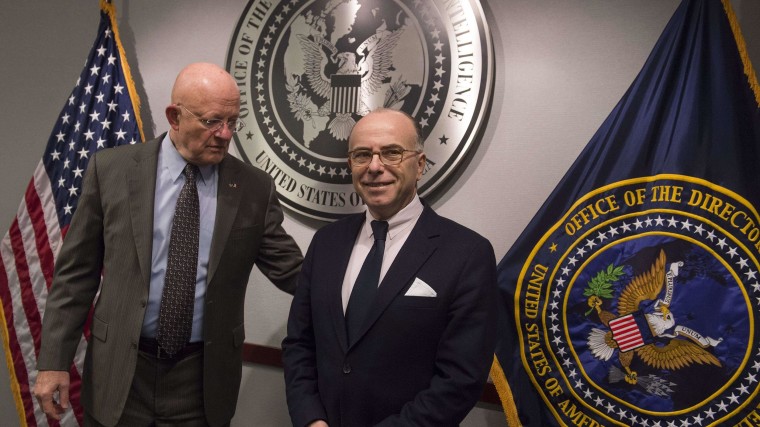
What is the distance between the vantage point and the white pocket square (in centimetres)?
150

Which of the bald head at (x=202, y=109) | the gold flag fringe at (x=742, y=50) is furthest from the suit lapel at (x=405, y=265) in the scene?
the gold flag fringe at (x=742, y=50)

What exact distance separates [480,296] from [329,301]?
39 centimetres

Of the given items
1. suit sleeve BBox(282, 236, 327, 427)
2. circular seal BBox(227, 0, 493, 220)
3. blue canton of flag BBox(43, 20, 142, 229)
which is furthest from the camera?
blue canton of flag BBox(43, 20, 142, 229)

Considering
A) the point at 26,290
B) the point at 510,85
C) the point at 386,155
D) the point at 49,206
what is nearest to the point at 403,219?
the point at 386,155

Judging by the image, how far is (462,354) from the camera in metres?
1.47

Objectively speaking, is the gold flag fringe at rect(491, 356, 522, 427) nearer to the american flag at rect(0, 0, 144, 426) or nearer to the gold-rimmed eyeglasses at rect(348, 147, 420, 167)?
the gold-rimmed eyeglasses at rect(348, 147, 420, 167)

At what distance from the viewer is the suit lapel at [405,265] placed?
1.50m

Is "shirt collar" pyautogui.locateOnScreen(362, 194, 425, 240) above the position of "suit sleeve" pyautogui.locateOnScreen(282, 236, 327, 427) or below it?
above

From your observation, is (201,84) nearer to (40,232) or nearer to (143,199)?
(143,199)

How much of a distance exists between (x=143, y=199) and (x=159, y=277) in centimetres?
23

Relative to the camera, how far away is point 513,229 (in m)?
2.18

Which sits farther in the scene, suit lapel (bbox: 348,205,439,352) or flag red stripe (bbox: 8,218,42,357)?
flag red stripe (bbox: 8,218,42,357)

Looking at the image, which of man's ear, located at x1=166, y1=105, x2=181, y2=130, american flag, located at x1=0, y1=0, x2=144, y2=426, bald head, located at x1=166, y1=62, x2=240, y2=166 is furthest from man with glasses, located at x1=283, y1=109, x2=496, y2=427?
american flag, located at x1=0, y1=0, x2=144, y2=426

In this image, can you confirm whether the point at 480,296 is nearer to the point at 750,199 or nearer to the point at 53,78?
the point at 750,199
